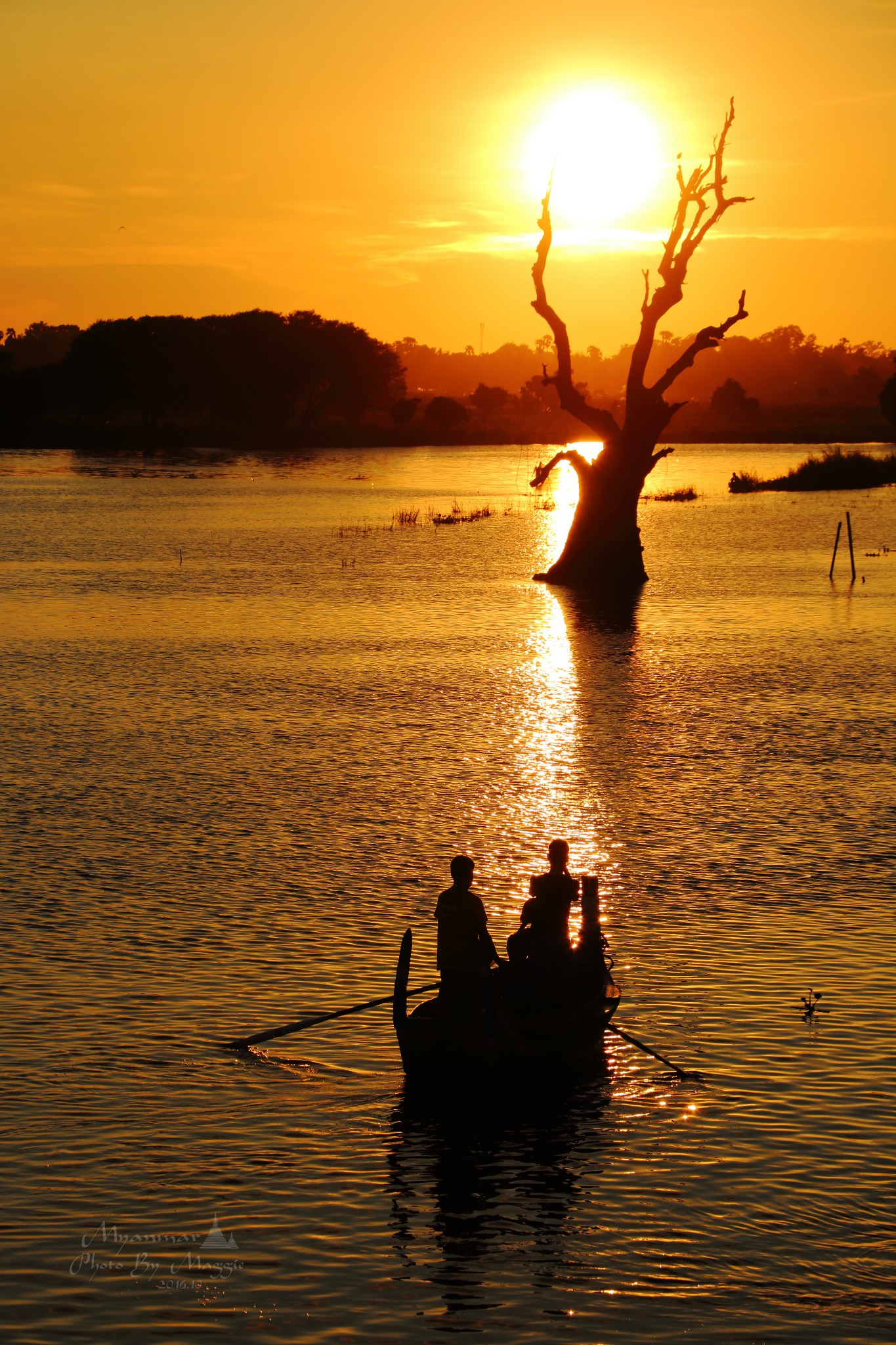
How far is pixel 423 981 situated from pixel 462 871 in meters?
2.75

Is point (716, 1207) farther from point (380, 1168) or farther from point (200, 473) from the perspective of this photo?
point (200, 473)

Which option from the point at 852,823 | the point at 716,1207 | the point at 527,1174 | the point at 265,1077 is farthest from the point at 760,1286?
the point at 852,823

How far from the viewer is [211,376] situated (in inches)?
6033

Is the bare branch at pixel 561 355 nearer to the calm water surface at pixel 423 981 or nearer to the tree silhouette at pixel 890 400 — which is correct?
the calm water surface at pixel 423 981

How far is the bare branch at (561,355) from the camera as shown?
4734 centimetres

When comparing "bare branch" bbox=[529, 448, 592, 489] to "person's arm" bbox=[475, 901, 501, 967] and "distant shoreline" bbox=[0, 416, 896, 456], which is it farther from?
"distant shoreline" bbox=[0, 416, 896, 456]

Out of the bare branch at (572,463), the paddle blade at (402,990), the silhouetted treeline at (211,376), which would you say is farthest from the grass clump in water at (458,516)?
the silhouetted treeline at (211,376)

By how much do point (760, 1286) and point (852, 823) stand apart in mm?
11311

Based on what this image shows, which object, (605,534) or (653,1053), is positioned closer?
(653,1053)

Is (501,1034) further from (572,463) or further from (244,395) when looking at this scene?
(244,395)

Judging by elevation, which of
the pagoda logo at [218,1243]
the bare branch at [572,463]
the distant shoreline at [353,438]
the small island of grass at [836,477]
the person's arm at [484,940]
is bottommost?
the pagoda logo at [218,1243]

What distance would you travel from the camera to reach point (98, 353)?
147250 millimetres

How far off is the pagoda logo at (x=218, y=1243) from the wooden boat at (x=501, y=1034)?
224 centimetres

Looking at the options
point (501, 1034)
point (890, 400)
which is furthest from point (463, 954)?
point (890, 400)
